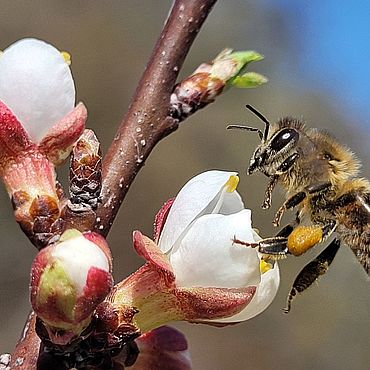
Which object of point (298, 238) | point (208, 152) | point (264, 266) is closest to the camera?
point (264, 266)

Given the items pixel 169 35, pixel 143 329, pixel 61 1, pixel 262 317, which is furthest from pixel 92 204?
pixel 61 1

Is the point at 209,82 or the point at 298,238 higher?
the point at 209,82

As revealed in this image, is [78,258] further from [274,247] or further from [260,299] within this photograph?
[274,247]

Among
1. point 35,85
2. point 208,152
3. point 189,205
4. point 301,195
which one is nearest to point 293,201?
point 301,195

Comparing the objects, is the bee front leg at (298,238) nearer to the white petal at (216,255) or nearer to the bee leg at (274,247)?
the bee leg at (274,247)

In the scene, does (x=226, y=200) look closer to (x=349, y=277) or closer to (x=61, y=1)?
(x=349, y=277)

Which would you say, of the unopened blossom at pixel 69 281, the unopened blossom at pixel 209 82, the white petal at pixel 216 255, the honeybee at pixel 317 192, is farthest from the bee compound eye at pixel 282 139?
the unopened blossom at pixel 69 281
